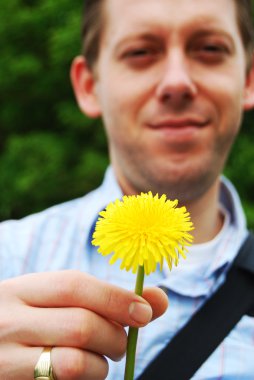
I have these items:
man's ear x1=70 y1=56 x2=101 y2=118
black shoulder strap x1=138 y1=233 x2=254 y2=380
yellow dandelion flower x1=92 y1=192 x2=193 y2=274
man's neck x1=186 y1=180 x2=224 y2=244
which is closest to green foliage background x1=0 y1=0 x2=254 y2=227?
man's ear x1=70 y1=56 x2=101 y2=118

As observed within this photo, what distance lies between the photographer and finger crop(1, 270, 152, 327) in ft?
2.07

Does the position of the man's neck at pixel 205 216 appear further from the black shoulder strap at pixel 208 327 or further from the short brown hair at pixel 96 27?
the short brown hair at pixel 96 27

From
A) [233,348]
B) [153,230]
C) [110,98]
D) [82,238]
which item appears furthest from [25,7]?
[153,230]

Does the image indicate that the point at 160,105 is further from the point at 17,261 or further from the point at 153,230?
the point at 153,230

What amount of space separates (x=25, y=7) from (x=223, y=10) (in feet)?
13.3

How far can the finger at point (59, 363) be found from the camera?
0.66 m

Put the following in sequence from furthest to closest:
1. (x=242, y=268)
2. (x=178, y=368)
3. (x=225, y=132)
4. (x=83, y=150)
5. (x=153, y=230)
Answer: (x=83, y=150), (x=225, y=132), (x=242, y=268), (x=178, y=368), (x=153, y=230)

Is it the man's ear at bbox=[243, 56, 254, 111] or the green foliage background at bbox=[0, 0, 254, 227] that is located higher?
the man's ear at bbox=[243, 56, 254, 111]

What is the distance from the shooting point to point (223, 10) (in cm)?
160

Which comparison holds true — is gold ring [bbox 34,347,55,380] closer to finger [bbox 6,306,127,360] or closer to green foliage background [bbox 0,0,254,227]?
finger [bbox 6,306,127,360]

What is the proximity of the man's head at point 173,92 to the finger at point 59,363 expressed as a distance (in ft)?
2.94

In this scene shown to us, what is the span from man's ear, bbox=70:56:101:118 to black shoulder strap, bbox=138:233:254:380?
899 millimetres

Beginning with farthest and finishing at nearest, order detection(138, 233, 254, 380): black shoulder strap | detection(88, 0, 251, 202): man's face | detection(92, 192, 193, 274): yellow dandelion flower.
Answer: detection(88, 0, 251, 202): man's face → detection(138, 233, 254, 380): black shoulder strap → detection(92, 192, 193, 274): yellow dandelion flower

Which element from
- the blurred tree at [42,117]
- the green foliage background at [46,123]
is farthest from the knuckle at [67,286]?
the blurred tree at [42,117]
